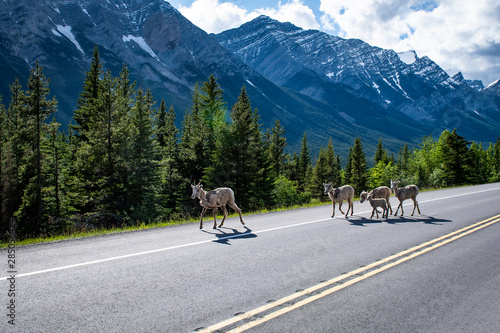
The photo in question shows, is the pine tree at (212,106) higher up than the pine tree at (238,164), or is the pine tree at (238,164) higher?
the pine tree at (212,106)

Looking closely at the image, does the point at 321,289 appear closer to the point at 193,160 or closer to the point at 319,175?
the point at 193,160

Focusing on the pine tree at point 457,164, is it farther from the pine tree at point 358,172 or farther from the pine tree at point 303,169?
the pine tree at point 303,169

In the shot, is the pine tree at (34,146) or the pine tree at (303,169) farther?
the pine tree at (303,169)

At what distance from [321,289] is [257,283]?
3.64 ft

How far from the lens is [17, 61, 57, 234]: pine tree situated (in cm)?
2088

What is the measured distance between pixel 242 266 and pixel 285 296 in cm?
148

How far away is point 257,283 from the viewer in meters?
5.31

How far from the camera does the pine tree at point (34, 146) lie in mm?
20875

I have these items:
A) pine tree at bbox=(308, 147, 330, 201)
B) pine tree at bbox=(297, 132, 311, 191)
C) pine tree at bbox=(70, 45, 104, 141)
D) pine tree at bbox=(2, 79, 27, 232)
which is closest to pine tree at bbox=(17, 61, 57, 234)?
pine tree at bbox=(2, 79, 27, 232)

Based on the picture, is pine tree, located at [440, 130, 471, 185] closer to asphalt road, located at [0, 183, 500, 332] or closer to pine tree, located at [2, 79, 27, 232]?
asphalt road, located at [0, 183, 500, 332]

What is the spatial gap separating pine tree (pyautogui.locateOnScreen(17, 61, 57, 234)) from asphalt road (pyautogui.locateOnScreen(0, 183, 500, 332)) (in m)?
16.6

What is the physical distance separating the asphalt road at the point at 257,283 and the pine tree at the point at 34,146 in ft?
54.4

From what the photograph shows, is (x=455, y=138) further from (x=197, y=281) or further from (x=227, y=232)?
(x=197, y=281)

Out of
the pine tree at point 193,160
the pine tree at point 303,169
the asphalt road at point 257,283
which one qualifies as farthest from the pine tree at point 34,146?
the pine tree at point 303,169
